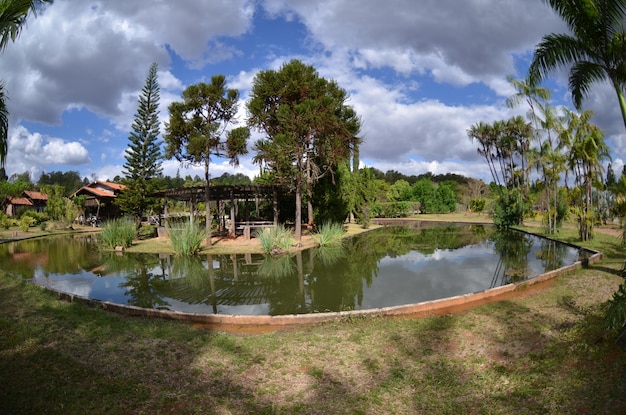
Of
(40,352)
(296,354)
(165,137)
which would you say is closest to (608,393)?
(296,354)

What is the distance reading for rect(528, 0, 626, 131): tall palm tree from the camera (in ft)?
17.2

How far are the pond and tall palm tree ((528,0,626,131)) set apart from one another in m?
4.31

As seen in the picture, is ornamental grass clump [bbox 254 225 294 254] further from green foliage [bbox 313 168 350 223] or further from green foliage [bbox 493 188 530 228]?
green foliage [bbox 493 188 530 228]

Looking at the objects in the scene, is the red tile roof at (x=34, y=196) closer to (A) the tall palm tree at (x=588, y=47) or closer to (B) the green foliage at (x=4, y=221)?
(B) the green foliage at (x=4, y=221)

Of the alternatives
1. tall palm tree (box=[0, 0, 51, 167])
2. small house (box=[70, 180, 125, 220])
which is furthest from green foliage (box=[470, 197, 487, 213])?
tall palm tree (box=[0, 0, 51, 167])

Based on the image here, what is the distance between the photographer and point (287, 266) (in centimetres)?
1151

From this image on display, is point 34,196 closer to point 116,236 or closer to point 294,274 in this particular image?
point 116,236

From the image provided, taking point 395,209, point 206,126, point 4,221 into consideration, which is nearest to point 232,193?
point 206,126

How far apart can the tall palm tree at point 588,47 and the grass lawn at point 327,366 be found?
10.4 feet

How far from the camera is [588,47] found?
18.8 ft

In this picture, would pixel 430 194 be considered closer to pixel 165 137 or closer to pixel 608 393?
pixel 165 137

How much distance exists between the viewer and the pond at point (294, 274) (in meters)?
7.62

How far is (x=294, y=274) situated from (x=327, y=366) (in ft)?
19.8

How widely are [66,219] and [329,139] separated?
19.9 m
